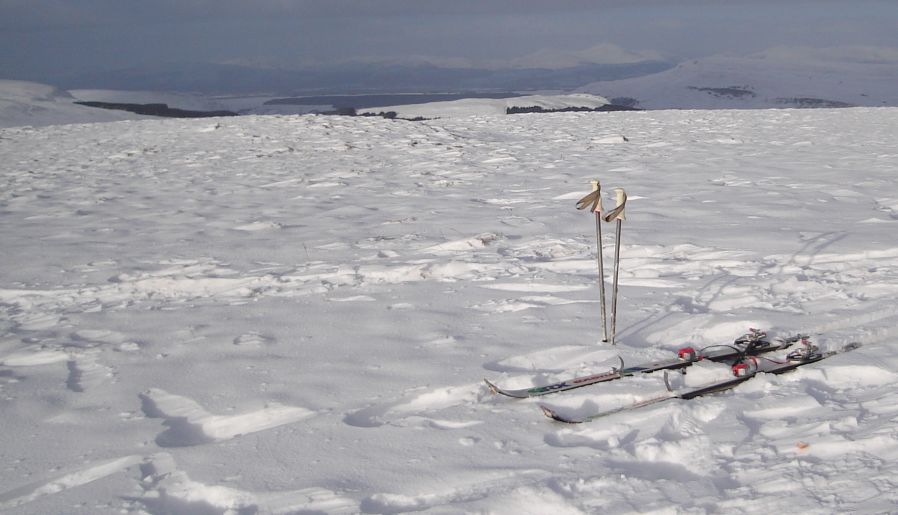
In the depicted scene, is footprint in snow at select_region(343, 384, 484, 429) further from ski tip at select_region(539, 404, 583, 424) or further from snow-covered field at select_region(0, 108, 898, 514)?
ski tip at select_region(539, 404, 583, 424)

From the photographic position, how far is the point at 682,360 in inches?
145

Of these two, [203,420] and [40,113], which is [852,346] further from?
[40,113]

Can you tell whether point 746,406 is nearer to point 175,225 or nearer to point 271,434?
point 271,434

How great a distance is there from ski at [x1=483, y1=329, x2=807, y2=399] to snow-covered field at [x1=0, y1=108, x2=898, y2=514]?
77mm

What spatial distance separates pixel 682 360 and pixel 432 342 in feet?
4.51

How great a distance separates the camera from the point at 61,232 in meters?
7.39

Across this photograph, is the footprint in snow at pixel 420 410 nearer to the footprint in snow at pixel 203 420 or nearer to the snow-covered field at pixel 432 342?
the snow-covered field at pixel 432 342

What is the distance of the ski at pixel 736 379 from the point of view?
325 centimetres

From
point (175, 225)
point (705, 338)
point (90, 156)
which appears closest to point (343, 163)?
point (175, 225)

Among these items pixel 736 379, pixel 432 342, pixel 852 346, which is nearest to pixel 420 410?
pixel 432 342

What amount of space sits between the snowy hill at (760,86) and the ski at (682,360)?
266 feet

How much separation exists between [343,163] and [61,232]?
15.6ft

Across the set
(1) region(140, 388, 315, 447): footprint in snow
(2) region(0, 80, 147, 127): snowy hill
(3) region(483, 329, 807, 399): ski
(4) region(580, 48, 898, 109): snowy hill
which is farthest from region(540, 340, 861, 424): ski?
(4) region(580, 48, 898, 109): snowy hill

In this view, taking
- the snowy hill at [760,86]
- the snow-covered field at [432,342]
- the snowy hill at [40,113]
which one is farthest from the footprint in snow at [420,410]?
the snowy hill at [760,86]
